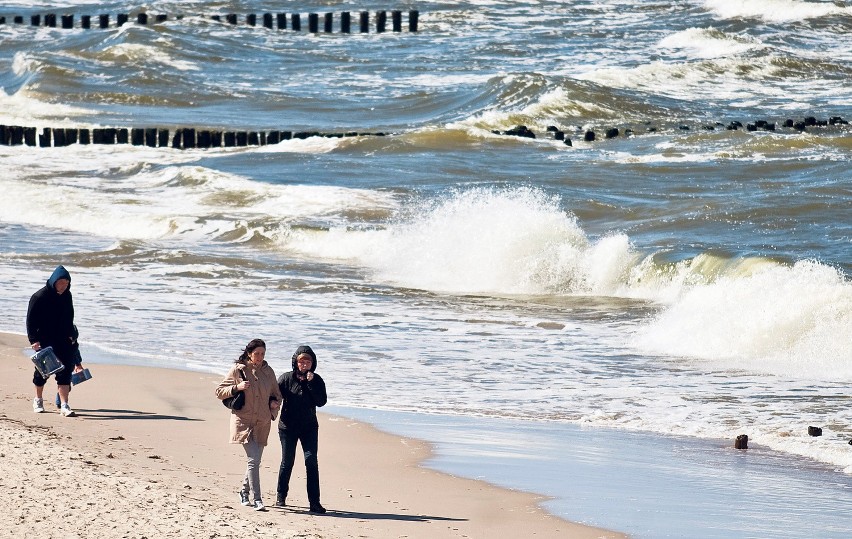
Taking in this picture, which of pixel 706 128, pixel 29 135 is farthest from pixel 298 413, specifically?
pixel 29 135

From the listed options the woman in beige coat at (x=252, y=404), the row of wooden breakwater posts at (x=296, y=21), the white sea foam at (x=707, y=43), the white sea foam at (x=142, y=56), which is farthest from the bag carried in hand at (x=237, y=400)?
the row of wooden breakwater posts at (x=296, y=21)

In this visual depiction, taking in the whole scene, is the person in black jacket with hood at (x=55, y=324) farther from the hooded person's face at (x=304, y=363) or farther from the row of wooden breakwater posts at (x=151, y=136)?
the row of wooden breakwater posts at (x=151, y=136)

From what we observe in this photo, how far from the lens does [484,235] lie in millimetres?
17312

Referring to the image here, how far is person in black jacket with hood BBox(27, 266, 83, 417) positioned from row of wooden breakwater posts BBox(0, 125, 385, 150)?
1840cm

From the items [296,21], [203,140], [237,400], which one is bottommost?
[203,140]

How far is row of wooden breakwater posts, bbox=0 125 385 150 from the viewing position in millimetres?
27859

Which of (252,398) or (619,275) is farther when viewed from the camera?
(619,275)

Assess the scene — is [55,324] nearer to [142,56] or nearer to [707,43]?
[142,56]

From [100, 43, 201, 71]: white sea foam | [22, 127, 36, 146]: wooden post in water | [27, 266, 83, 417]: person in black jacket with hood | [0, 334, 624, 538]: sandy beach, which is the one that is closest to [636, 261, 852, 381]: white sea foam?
[0, 334, 624, 538]: sandy beach

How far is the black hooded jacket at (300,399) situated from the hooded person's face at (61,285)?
243 centimetres

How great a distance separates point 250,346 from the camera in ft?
22.4

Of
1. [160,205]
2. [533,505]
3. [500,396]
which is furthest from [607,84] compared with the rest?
[533,505]

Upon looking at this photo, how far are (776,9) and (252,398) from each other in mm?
45642

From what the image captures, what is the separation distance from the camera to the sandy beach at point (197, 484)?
6328 millimetres
